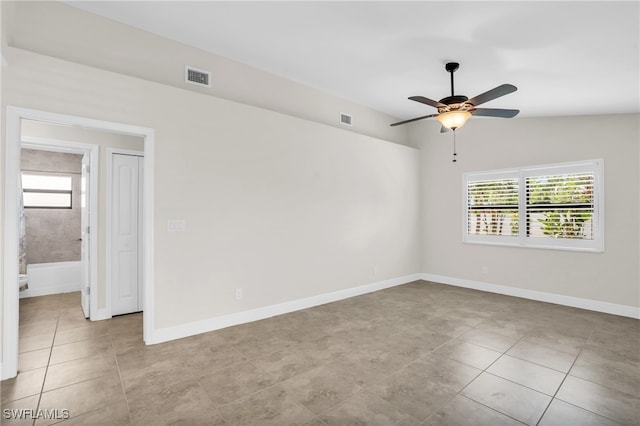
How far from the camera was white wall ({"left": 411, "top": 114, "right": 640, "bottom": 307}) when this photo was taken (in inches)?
167

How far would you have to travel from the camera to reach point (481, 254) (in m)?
5.66

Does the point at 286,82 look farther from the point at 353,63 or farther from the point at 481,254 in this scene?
the point at 481,254

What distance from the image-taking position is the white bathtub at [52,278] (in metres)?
5.12

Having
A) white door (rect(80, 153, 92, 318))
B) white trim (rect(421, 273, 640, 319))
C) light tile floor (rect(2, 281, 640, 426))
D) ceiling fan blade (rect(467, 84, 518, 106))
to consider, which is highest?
ceiling fan blade (rect(467, 84, 518, 106))

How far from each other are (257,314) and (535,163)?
491 centimetres

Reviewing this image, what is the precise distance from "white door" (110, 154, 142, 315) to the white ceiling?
5.98ft

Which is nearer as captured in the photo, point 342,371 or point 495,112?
point 342,371

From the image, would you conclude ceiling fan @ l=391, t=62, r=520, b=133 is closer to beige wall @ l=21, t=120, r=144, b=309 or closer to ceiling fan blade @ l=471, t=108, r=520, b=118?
ceiling fan blade @ l=471, t=108, r=520, b=118

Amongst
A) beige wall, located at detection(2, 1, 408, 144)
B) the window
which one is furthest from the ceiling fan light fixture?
the window

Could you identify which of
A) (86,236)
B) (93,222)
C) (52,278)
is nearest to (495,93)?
(93,222)

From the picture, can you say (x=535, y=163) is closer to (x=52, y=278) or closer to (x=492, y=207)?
(x=492, y=207)

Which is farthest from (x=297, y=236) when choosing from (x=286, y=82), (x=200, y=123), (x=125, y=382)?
(x=125, y=382)

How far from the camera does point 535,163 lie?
5.02 meters

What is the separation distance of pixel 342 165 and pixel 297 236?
1.44 metres
